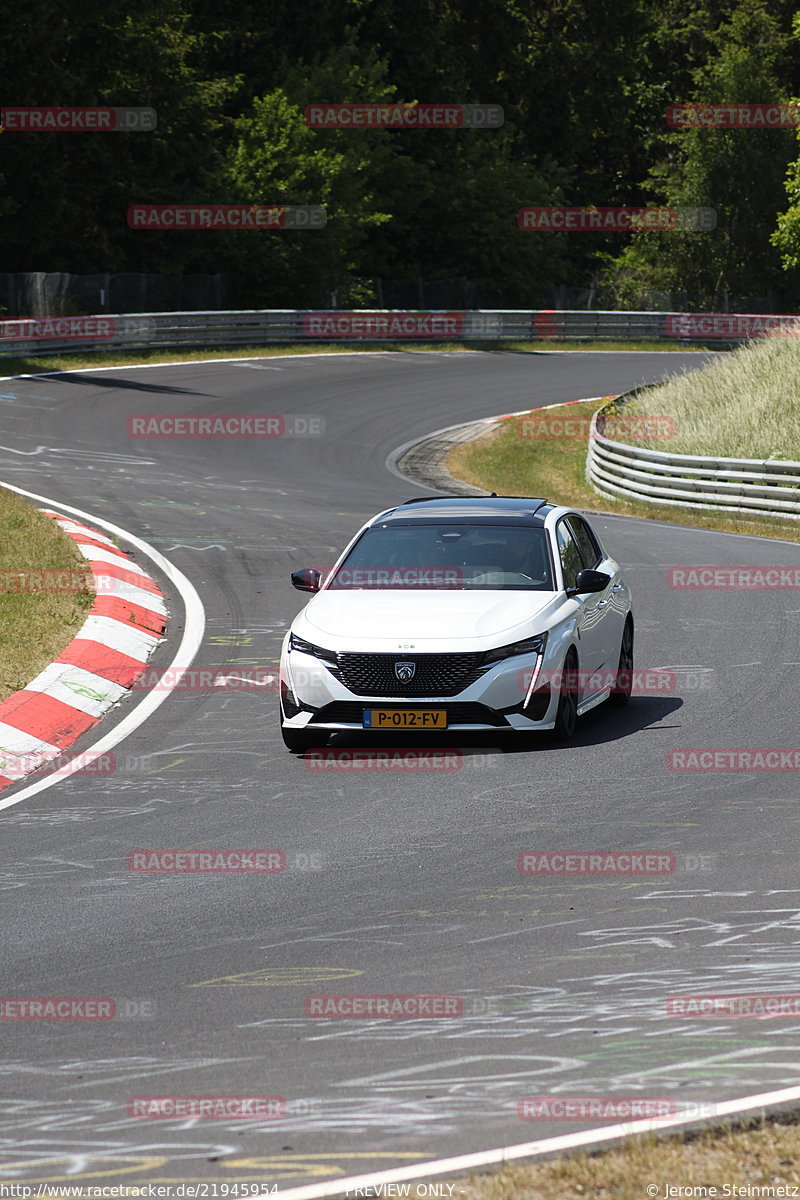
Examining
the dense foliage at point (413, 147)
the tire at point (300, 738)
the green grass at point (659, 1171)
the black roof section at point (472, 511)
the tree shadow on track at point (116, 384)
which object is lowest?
the tree shadow on track at point (116, 384)

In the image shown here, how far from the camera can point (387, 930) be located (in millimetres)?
7148

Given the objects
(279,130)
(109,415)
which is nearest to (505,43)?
(279,130)

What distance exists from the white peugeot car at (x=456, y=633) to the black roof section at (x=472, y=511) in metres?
0.02

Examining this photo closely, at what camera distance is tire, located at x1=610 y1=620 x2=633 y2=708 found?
12453 millimetres

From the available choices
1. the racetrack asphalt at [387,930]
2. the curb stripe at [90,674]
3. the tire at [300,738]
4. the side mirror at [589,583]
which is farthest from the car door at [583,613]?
the curb stripe at [90,674]

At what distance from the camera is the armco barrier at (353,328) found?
4497cm

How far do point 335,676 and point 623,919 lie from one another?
3.99m

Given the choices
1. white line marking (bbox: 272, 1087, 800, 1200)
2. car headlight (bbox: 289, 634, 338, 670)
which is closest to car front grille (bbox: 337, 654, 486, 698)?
car headlight (bbox: 289, 634, 338, 670)

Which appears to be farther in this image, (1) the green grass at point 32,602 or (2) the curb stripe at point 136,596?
(2) the curb stripe at point 136,596

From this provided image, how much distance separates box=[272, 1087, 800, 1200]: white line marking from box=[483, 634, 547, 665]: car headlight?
5.92m

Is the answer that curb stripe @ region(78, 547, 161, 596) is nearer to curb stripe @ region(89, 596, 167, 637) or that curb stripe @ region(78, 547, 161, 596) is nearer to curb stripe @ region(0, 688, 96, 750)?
Result: curb stripe @ region(89, 596, 167, 637)

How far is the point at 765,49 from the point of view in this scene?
267 feet

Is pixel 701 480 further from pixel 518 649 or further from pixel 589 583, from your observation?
pixel 518 649

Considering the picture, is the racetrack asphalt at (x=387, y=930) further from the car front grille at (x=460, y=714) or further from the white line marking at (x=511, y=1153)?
the car front grille at (x=460, y=714)
